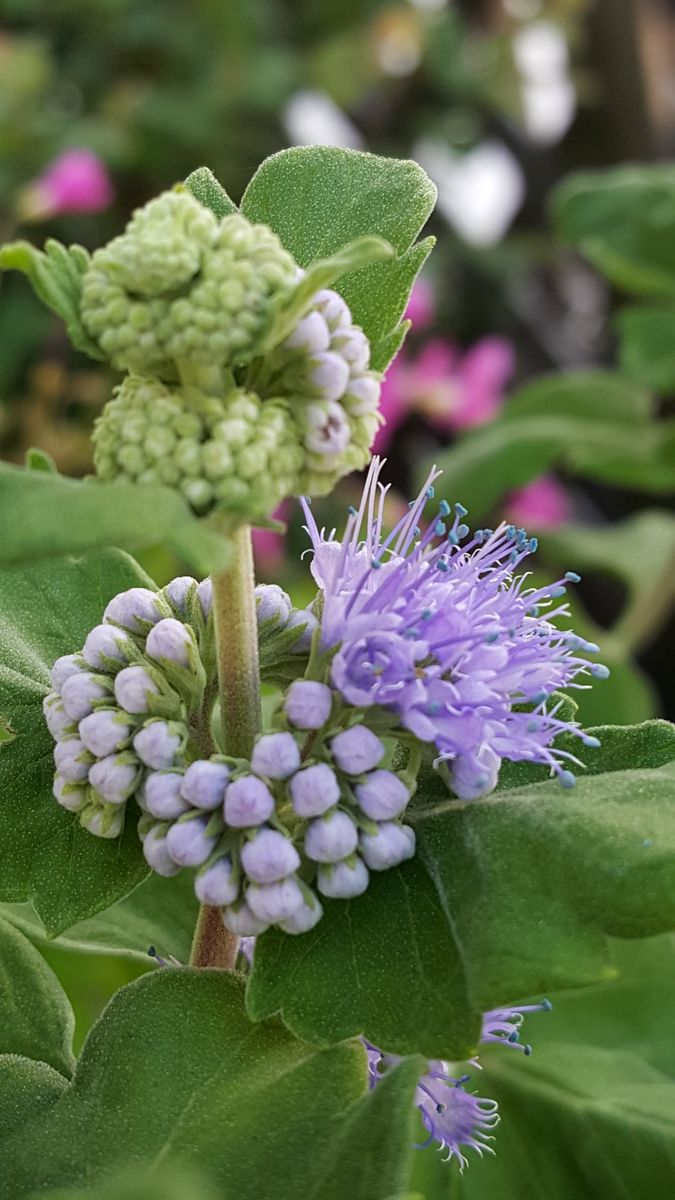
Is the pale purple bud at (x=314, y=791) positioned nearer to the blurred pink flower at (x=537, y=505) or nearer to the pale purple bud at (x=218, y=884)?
the pale purple bud at (x=218, y=884)

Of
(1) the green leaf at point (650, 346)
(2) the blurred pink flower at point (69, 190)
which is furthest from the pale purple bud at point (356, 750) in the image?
(2) the blurred pink flower at point (69, 190)

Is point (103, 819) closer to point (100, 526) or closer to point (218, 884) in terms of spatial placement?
point (218, 884)

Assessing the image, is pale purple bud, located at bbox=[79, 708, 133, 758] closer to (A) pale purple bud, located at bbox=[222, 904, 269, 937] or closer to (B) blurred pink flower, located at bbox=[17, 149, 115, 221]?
(A) pale purple bud, located at bbox=[222, 904, 269, 937]

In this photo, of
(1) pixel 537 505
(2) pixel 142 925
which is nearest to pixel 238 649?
(2) pixel 142 925

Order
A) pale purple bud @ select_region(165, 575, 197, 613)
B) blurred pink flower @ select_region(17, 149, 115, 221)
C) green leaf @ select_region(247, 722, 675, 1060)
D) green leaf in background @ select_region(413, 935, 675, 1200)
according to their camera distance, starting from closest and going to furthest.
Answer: green leaf @ select_region(247, 722, 675, 1060) < pale purple bud @ select_region(165, 575, 197, 613) < green leaf in background @ select_region(413, 935, 675, 1200) < blurred pink flower @ select_region(17, 149, 115, 221)

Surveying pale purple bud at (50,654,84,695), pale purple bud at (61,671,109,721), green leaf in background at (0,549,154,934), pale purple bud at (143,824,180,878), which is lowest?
green leaf in background at (0,549,154,934)

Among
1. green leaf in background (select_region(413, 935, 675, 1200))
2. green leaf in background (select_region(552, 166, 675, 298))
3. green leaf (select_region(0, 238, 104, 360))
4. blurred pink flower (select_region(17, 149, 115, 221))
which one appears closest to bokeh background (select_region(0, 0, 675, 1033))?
blurred pink flower (select_region(17, 149, 115, 221))
